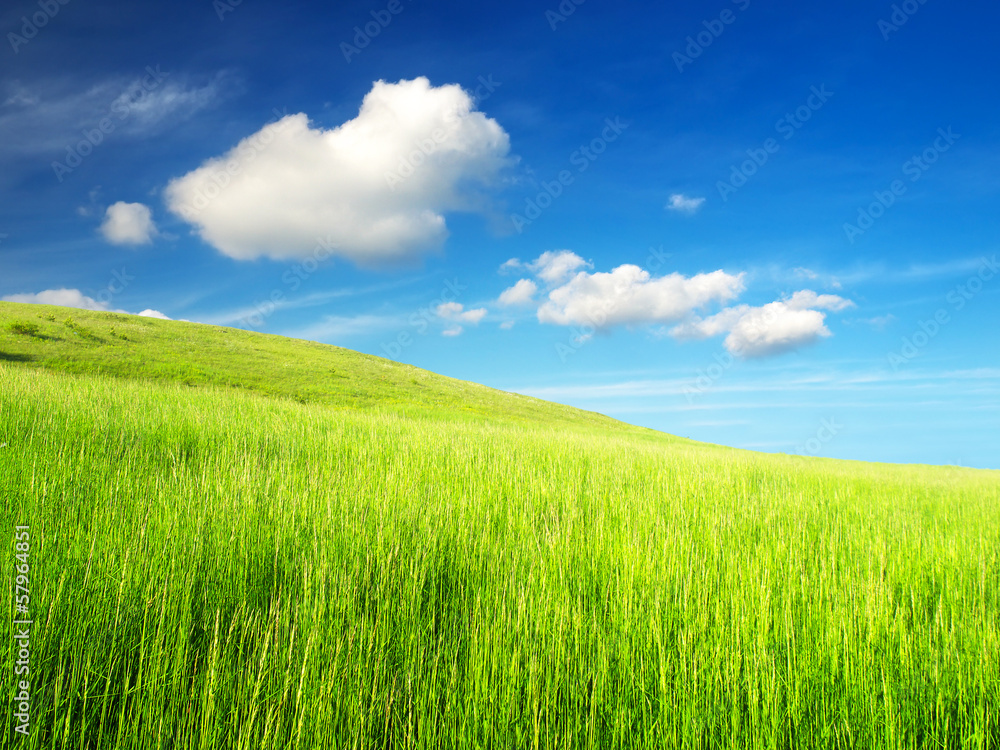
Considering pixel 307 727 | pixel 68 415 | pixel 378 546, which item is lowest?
pixel 307 727

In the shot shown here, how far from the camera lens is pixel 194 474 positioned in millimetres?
4961

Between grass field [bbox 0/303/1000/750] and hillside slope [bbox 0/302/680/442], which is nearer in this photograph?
grass field [bbox 0/303/1000/750]

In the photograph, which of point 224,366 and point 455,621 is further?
point 224,366

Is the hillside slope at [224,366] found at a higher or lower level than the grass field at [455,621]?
higher

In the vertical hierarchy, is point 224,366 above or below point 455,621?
above

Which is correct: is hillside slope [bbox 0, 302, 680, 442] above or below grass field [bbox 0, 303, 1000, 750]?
above

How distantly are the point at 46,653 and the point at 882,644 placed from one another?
390 cm

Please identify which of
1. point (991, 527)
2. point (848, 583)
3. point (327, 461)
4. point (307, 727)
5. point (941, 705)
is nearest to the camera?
point (307, 727)

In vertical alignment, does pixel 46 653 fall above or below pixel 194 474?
below

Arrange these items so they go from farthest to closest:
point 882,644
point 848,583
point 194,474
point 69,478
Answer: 1. point 194,474
2. point 69,478
3. point 848,583
4. point 882,644

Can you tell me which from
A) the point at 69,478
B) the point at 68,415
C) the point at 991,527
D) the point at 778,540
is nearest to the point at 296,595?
the point at 69,478

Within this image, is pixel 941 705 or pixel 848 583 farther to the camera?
pixel 848 583

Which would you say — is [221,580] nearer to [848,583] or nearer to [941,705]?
[941,705]

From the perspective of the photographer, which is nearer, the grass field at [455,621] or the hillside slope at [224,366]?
the grass field at [455,621]
